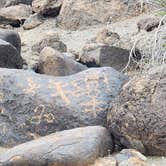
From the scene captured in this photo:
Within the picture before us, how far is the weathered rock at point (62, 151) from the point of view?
4.78 m

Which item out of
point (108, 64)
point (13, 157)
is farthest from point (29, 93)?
point (108, 64)

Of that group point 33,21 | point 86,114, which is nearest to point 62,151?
point 86,114

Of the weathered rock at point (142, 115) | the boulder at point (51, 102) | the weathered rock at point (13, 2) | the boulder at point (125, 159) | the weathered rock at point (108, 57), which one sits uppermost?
the weathered rock at point (142, 115)

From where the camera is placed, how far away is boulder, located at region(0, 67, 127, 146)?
5660 millimetres

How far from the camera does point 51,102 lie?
576 centimetres

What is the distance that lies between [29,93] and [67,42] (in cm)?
560

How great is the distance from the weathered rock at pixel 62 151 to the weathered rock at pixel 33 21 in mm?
7965

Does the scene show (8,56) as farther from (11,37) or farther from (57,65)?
(11,37)

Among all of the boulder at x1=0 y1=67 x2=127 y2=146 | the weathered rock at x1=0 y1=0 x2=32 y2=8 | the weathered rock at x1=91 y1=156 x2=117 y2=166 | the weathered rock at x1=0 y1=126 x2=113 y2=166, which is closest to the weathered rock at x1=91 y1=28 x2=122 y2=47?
the boulder at x1=0 y1=67 x2=127 y2=146

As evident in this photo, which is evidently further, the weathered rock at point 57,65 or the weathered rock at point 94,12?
the weathered rock at point 94,12

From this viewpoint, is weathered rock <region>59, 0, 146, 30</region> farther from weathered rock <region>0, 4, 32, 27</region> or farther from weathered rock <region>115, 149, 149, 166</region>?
weathered rock <region>115, 149, 149, 166</region>

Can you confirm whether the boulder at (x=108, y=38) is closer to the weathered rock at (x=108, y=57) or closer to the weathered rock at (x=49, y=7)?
the weathered rock at (x=108, y=57)

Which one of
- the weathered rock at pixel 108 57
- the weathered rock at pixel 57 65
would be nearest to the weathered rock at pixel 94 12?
the weathered rock at pixel 108 57

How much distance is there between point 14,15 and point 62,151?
9.09m
